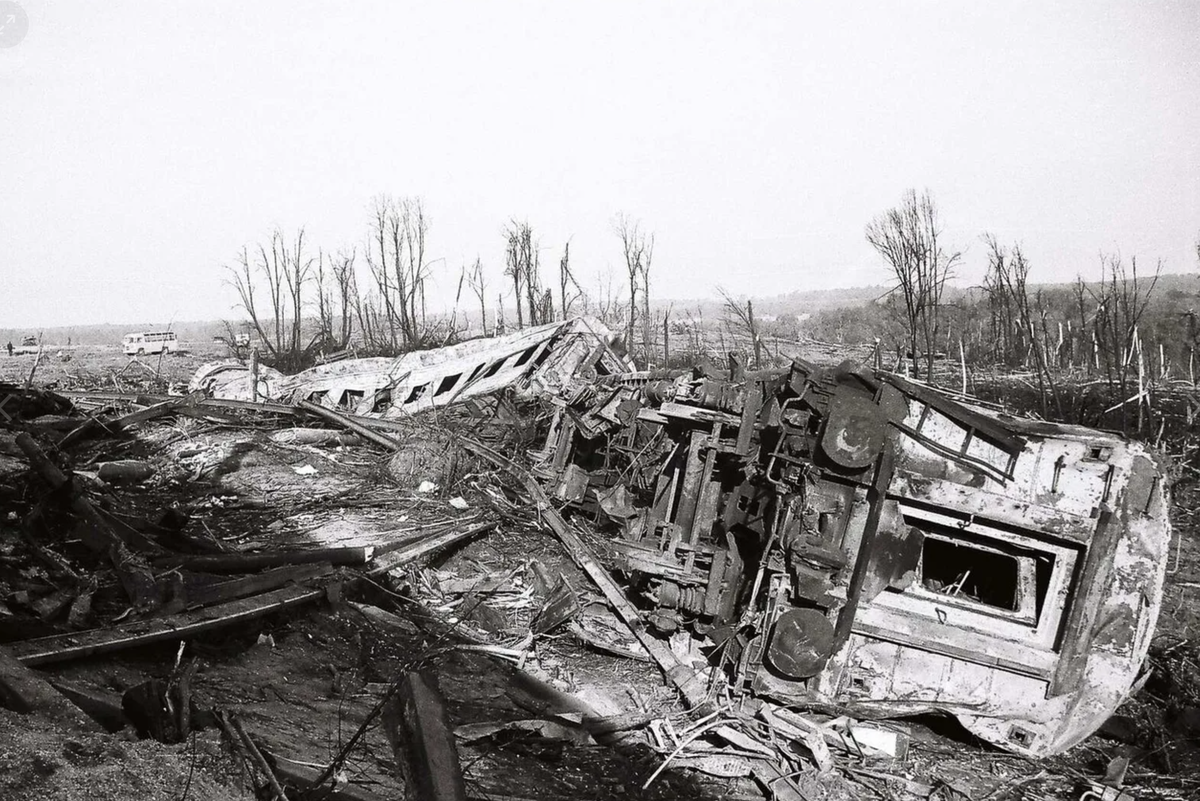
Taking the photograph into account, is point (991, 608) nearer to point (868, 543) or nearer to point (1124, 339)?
point (868, 543)

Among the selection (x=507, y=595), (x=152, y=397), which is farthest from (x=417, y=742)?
(x=152, y=397)

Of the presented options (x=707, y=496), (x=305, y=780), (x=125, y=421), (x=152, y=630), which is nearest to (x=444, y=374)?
(x=125, y=421)

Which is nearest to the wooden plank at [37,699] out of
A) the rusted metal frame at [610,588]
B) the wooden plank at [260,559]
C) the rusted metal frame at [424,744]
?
the rusted metal frame at [424,744]

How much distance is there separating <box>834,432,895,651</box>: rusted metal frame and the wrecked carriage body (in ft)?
22.8

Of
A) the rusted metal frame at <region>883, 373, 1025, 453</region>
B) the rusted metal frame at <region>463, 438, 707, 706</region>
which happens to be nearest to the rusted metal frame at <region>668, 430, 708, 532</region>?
the rusted metal frame at <region>463, 438, 707, 706</region>

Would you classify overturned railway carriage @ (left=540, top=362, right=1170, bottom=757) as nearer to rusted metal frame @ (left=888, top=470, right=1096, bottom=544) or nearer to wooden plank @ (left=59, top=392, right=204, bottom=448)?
rusted metal frame @ (left=888, top=470, right=1096, bottom=544)

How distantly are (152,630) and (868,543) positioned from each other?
475 cm

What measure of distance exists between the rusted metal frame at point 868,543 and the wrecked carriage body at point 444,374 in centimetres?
696

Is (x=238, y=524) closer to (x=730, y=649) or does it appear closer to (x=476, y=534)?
(x=476, y=534)

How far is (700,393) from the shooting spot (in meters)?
6.59

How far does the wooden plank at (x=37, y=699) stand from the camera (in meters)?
2.91

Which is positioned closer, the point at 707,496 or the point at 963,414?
the point at 963,414

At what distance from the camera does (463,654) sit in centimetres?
563

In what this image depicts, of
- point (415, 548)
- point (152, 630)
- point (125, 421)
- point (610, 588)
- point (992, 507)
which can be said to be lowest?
point (610, 588)
